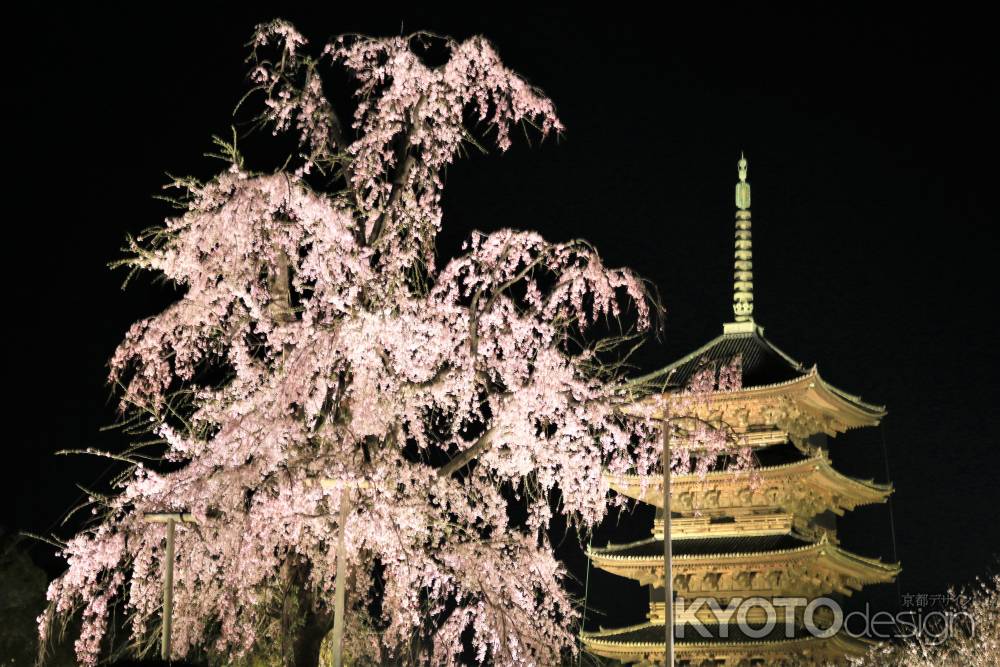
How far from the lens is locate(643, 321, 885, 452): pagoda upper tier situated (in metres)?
34.4

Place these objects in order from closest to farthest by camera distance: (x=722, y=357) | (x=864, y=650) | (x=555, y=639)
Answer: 1. (x=555, y=639)
2. (x=864, y=650)
3. (x=722, y=357)

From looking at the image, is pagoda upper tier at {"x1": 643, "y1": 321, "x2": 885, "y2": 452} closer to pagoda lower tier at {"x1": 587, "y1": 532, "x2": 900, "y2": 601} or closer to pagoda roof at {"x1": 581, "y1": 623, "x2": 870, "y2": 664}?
pagoda lower tier at {"x1": 587, "y1": 532, "x2": 900, "y2": 601}

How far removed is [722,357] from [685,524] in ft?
15.2

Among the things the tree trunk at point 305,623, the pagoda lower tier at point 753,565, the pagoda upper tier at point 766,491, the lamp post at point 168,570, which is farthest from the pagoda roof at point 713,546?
the lamp post at point 168,570

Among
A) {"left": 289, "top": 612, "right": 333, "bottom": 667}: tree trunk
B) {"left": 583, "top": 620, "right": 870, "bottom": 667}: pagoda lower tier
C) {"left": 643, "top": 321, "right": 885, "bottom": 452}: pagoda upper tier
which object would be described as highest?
{"left": 643, "top": 321, "right": 885, "bottom": 452}: pagoda upper tier

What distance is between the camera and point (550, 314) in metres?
16.3

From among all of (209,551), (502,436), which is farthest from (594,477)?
(209,551)

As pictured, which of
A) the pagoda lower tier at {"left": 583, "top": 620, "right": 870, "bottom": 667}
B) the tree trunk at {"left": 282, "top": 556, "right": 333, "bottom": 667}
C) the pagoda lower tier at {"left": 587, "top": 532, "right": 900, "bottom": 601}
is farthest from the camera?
the pagoda lower tier at {"left": 587, "top": 532, "right": 900, "bottom": 601}

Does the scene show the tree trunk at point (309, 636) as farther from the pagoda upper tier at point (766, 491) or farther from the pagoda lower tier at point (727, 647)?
the pagoda lower tier at point (727, 647)

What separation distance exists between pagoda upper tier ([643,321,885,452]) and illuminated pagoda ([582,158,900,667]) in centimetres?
4

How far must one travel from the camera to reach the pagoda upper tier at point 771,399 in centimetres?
3438

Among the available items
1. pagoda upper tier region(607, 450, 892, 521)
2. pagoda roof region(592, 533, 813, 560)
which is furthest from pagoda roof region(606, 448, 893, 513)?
pagoda roof region(592, 533, 813, 560)

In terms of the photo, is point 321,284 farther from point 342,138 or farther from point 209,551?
point 209,551

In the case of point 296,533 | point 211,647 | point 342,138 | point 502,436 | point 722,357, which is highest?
point 722,357
